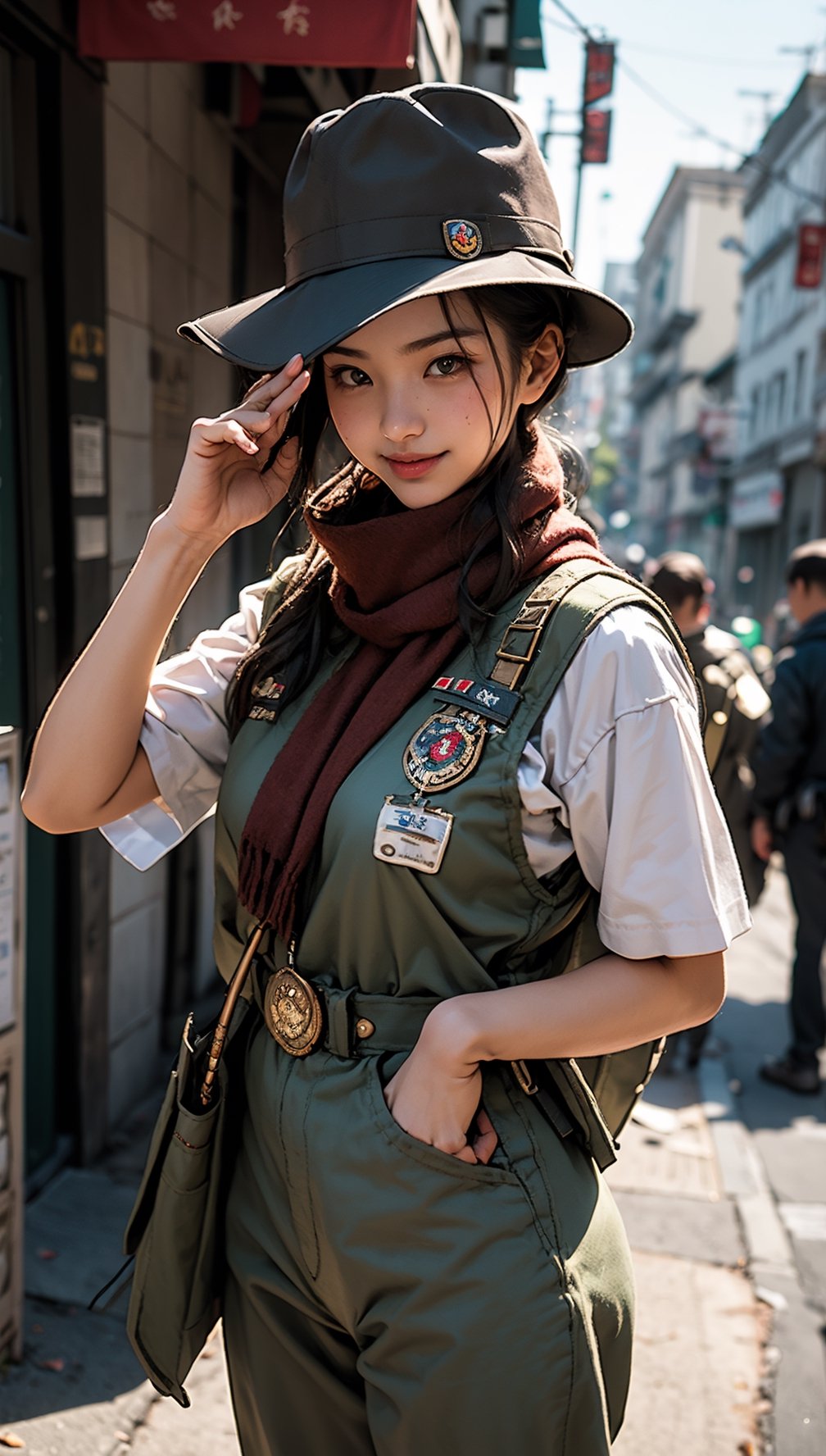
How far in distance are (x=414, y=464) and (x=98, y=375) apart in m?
2.41

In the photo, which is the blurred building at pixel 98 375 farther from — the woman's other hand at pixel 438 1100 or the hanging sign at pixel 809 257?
the hanging sign at pixel 809 257

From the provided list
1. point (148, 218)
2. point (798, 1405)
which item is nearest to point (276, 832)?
point (798, 1405)

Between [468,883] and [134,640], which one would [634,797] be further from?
[134,640]

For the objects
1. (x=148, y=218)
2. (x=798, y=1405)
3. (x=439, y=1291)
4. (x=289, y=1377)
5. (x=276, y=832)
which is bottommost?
(x=798, y=1405)

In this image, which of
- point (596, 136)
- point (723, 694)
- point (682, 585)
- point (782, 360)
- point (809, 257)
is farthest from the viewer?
point (782, 360)

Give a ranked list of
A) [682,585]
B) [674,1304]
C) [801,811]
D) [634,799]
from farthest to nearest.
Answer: [801,811]
[682,585]
[674,1304]
[634,799]

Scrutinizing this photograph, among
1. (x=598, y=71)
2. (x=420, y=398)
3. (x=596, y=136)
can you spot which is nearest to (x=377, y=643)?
(x=420, y=398)

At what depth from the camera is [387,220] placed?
1516 mm

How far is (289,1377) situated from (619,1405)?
419 millimetres

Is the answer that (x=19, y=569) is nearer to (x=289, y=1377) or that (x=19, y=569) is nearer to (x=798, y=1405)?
(x=289, y=1377)

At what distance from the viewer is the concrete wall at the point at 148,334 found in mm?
3963

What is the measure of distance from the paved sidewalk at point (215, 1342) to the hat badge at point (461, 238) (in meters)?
2.57

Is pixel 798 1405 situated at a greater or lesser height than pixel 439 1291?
lesser

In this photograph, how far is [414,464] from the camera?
1.59 metres
